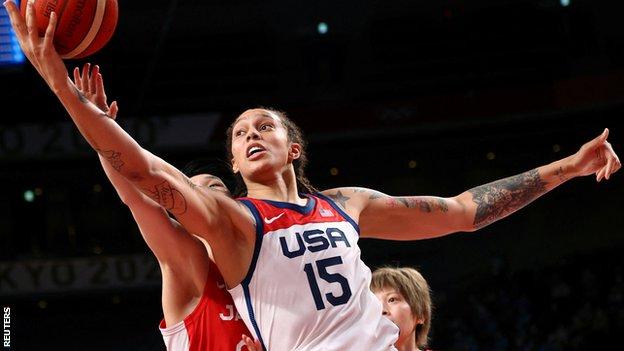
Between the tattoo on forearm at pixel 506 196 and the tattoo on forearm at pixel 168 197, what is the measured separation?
141 centimetres

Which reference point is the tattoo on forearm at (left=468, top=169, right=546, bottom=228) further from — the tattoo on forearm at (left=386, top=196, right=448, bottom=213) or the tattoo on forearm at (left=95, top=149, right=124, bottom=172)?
the tattoo on forearm at (left=95, top=149, right=124, bottom=172)

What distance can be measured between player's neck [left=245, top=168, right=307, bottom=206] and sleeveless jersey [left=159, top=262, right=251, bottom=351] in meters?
0.37

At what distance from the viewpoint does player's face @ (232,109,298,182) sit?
3.38m

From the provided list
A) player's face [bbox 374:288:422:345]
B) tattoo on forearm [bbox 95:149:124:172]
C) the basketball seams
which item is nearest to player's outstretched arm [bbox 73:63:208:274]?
the basketball seams

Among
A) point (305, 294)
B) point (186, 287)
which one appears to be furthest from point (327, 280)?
point (186, 287)

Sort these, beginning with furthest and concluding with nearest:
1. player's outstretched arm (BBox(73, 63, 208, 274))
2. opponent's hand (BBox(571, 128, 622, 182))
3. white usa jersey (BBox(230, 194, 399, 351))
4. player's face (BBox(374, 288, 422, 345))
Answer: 1. player's face (BBox(374, 288, 422, 345))
2. opponent's hand (BBox(571, 128, 622, 182))
3. player's outstretched arm (BBox(73, 63, 208, 274))
4. white usa jersey (BBox(230, 194, 399, 351))

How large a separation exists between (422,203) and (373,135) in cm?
922

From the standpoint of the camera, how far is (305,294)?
3049 mm

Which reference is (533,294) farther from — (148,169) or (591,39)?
(148,169)

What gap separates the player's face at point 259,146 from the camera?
3.38 m

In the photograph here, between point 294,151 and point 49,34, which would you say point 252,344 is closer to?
point 294,151

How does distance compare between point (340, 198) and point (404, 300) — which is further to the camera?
point (404, 300)

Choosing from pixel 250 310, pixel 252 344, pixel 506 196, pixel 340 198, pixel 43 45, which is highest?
pixel 43 45

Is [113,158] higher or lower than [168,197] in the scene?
higher
